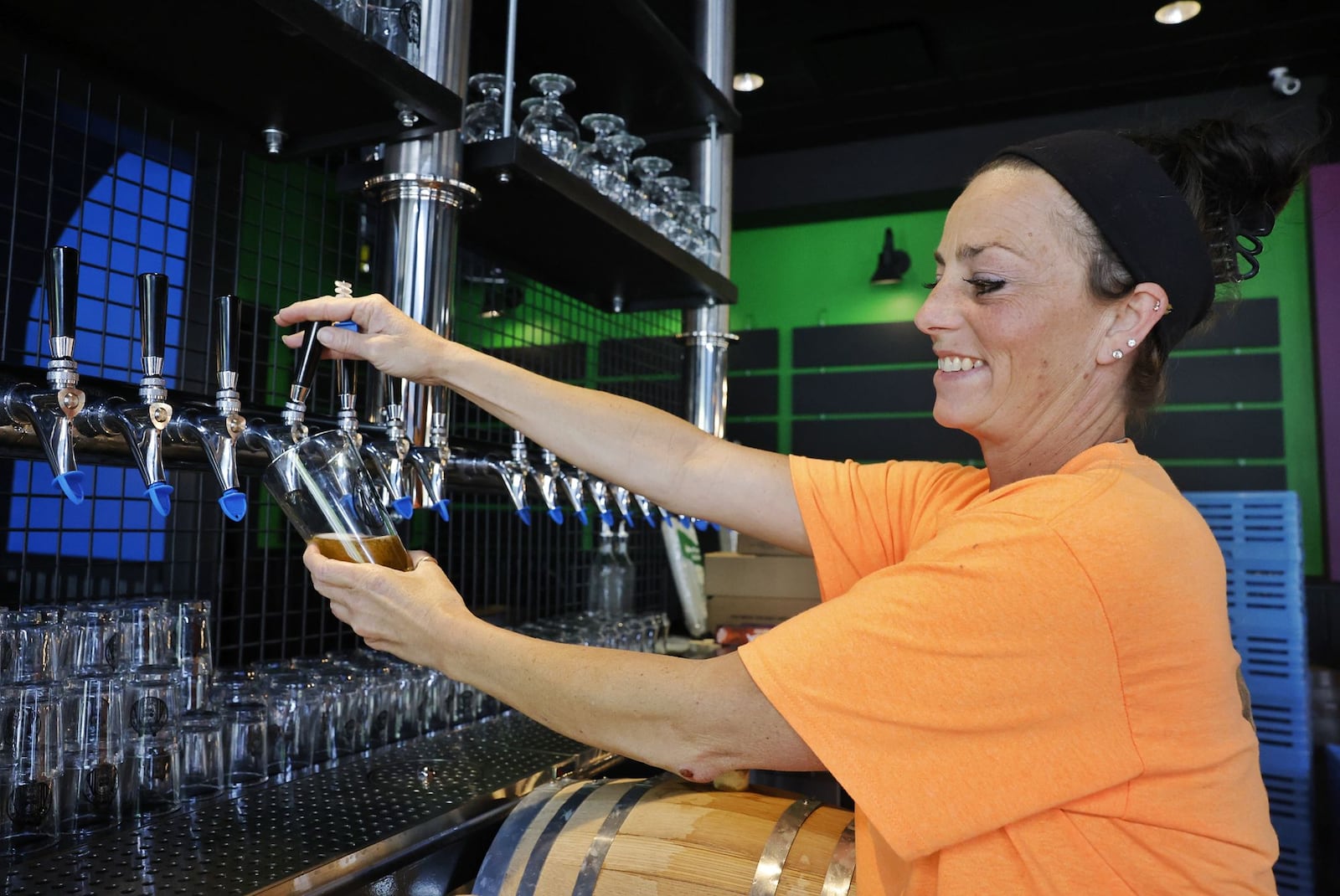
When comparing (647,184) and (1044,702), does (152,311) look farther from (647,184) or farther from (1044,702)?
(647,184)

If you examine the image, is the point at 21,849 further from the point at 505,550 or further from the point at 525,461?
the point at 505,550

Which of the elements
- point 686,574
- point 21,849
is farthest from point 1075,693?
point 686,574

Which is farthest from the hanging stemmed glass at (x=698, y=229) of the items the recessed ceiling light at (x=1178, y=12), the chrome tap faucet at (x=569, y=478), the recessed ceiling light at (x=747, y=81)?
the recessed ceiling light at (x=1178, y=12)

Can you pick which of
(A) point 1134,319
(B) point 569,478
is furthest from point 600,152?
(A) point 1134,319

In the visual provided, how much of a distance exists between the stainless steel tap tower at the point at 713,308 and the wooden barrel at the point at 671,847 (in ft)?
5.73

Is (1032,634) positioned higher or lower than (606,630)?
higher

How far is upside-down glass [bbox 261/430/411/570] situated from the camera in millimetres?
1150

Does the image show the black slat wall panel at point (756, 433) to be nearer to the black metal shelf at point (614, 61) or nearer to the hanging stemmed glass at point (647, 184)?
the black metal shelf at point (614, 61)

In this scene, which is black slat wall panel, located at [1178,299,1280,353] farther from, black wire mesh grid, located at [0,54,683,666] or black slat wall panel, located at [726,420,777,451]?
black wire mesh grid, located at [0,54,683,666]

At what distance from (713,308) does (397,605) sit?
A: 6.94 ft

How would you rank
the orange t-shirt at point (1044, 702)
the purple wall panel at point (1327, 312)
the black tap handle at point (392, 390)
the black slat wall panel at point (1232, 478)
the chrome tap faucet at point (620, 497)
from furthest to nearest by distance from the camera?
1. the black slat wall panel at point (1232, 478)
2. the purple wall panel at point (1327, 312)
3. the chrome tap faucet at point (620, 497)
4. the black tap handle at point (392, 390)
5. the orange t-shirt at point (1044, 702)

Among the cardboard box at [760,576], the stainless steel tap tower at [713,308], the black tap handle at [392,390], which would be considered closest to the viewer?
the black tap handle at [392,390]

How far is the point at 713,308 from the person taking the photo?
3.07 m

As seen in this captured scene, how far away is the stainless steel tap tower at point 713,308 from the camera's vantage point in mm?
2990
